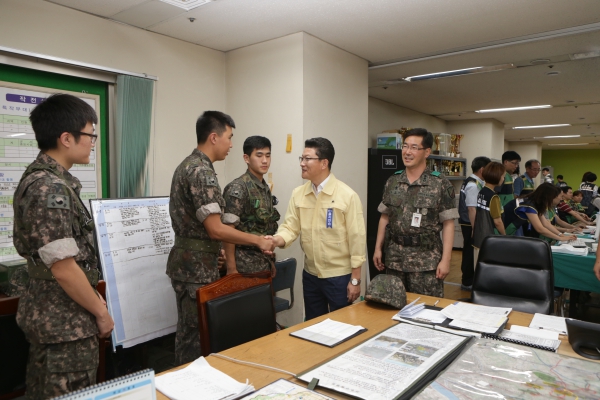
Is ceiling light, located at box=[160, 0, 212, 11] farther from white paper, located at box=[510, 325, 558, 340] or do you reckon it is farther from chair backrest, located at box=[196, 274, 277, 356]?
white paper, located at box=[510, 325, 558, 340]

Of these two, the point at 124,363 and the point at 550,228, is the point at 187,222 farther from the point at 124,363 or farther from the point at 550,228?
the point at 550,228

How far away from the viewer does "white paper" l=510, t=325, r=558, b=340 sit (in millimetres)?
1583

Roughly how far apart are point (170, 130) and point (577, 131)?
10787 millimetres

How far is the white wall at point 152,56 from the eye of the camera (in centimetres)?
276

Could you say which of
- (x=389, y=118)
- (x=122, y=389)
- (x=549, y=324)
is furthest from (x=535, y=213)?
(x=122, y=389)

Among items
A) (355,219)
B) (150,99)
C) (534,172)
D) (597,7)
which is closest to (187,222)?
(355,219)

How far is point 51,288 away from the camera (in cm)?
160

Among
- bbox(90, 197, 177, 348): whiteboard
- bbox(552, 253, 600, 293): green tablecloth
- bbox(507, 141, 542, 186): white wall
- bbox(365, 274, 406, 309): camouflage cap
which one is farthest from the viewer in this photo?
bbox(507, 141, 542, 186): white wall

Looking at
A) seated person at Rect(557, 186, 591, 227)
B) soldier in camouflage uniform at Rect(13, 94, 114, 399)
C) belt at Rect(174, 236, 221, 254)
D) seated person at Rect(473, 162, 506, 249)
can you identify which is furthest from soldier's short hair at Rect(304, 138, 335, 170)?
seated person at Rect(557, 186, 591, 227)

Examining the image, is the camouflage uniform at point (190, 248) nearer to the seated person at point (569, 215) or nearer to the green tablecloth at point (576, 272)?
the green tablecloth at point (576, 272)

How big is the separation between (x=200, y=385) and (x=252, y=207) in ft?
5.49

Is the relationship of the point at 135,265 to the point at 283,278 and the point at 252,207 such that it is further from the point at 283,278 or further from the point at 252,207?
the point at 283,278

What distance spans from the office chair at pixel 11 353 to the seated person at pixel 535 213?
439cm

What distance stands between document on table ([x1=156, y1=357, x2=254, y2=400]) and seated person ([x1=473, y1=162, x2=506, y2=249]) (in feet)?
12.3
